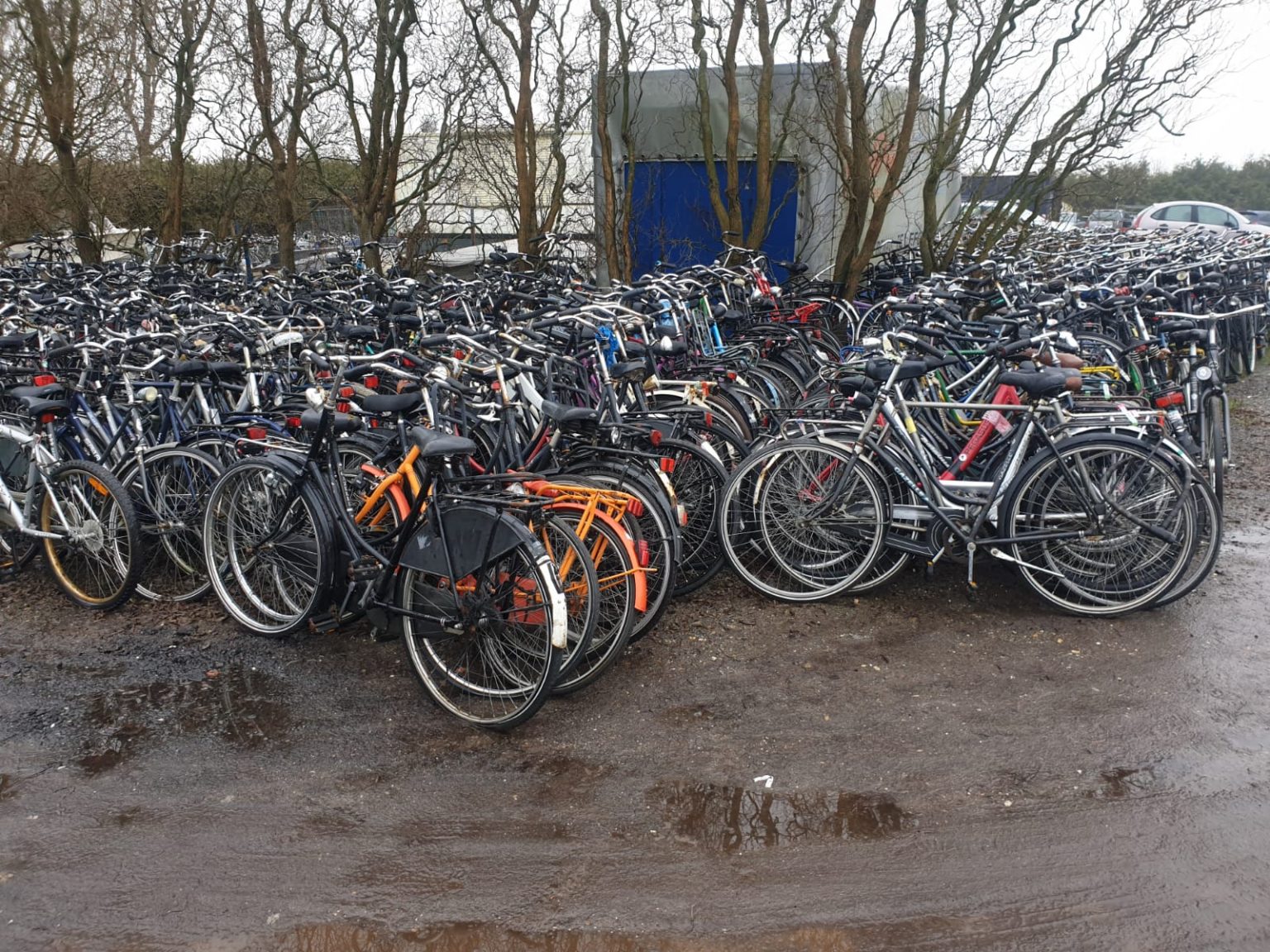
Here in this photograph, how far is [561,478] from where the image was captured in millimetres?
3607

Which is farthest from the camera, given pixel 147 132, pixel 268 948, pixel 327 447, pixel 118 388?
pixel 147 132

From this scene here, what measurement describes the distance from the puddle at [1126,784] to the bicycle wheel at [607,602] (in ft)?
5.20

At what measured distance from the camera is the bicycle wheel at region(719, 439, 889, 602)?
13.7 feet

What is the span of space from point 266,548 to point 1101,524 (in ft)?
11.2

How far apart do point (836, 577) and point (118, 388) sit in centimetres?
371

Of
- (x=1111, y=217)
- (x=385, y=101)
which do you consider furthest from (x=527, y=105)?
(x=1111, y=217)

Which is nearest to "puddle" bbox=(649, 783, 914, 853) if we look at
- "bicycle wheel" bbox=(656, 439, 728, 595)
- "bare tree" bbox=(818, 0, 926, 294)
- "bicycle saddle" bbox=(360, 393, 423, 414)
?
"bicycle wheel" bbox=(656, 439, 728, 595)

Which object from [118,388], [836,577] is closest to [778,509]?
[836,577]

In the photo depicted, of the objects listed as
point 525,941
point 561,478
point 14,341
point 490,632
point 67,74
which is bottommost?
point 525,941

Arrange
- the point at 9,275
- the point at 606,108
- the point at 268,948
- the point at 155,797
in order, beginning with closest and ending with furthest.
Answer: the point at 268,948
the point at 155,797
the point at 9,275
the point at 606,108

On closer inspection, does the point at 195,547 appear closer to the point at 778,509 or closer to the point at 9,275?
the point at 778,509

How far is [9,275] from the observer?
9359 mm

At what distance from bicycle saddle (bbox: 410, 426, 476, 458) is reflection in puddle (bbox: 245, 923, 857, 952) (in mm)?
1422

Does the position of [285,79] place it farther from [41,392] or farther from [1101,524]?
[1101,524]
